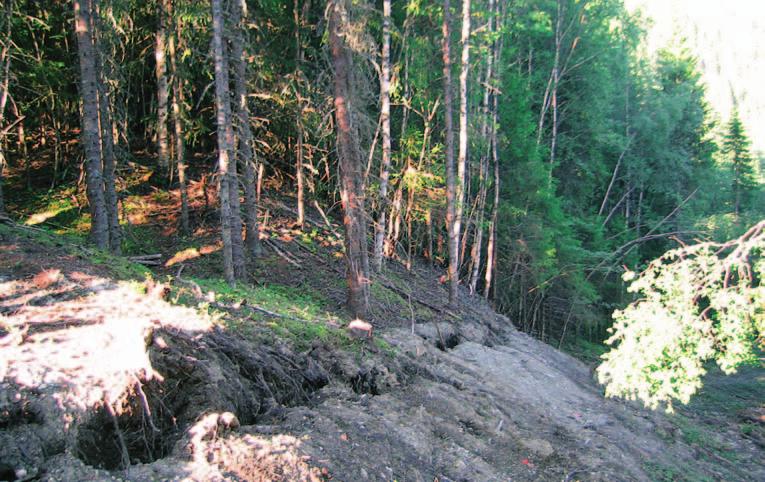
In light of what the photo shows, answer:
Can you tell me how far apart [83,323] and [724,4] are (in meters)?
209


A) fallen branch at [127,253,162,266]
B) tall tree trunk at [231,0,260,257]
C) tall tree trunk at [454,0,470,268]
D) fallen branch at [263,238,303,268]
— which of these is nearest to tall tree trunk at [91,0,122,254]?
fallen branch at [127,253,162,266]

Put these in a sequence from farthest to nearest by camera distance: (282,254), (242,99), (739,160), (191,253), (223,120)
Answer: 1. (739,160)
2. (282,254)
3. (191,253)
4. (242,99)
5. (223,120)

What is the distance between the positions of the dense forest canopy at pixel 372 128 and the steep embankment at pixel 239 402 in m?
3.06

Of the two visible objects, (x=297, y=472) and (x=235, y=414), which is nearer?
(x=297, y=472)

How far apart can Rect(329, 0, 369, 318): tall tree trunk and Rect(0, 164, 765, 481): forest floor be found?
1508mm

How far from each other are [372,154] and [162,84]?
7.19 meters

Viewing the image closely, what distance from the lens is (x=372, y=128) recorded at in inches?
432

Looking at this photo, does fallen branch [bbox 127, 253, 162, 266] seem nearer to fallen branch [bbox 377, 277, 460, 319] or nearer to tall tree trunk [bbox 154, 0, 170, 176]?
fallen branch [bbox 377, 277, 460, 319]

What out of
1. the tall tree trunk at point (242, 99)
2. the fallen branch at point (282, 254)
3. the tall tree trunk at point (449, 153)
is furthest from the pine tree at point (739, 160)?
the tall tree trunk at point (242, 99)

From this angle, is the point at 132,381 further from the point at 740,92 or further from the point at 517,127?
the point at 740,92

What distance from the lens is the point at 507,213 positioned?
20.2m

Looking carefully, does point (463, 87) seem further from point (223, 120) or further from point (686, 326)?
point (686, 326)

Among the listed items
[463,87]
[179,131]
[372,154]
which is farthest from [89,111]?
[463,87]

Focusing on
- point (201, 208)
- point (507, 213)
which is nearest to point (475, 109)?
point (507, 213)
